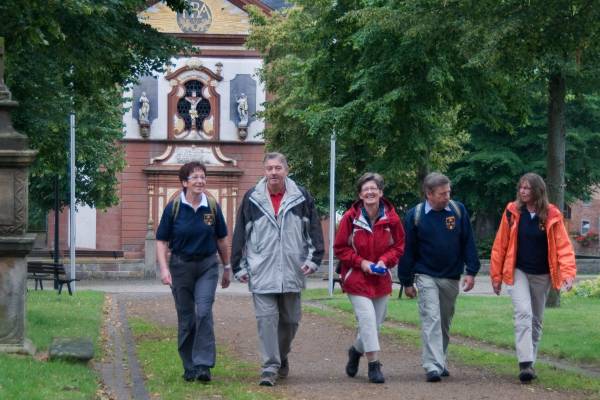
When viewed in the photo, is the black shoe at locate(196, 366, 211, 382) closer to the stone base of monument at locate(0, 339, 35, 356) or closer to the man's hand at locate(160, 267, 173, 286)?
the man's hand at locate(160, 267, 173, 286)

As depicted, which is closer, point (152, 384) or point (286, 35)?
point (152, 384)

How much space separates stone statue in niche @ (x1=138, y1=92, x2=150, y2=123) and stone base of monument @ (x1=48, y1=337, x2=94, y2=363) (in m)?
38.3

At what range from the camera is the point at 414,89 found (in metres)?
21.1

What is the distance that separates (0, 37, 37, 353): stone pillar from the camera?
11.6 m

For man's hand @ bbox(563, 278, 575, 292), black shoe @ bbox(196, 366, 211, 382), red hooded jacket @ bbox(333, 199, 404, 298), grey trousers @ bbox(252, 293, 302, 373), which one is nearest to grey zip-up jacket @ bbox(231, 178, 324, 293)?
grey trousers @ bbox(252, 293, 302, 373)

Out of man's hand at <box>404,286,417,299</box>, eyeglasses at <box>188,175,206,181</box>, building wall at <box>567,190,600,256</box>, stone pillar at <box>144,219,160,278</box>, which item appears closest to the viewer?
eyeglasses at <box>188,175,206,181</box>

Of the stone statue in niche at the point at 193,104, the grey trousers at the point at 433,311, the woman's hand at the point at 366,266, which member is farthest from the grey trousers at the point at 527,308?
the stone statue in niche at the point at 193,104

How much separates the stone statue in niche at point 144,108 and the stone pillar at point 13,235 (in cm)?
3854

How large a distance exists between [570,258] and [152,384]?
3700mm

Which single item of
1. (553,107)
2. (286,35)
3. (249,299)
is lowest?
(249,299)

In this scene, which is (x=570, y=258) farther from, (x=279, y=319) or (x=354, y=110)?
(x=354, y=110)

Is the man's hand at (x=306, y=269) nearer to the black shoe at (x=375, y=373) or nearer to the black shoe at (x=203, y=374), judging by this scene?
the black shoe at (x=375, y=373)

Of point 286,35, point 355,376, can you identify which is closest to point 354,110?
point 355,376

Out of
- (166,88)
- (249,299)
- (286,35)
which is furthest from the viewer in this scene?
(166,88)
